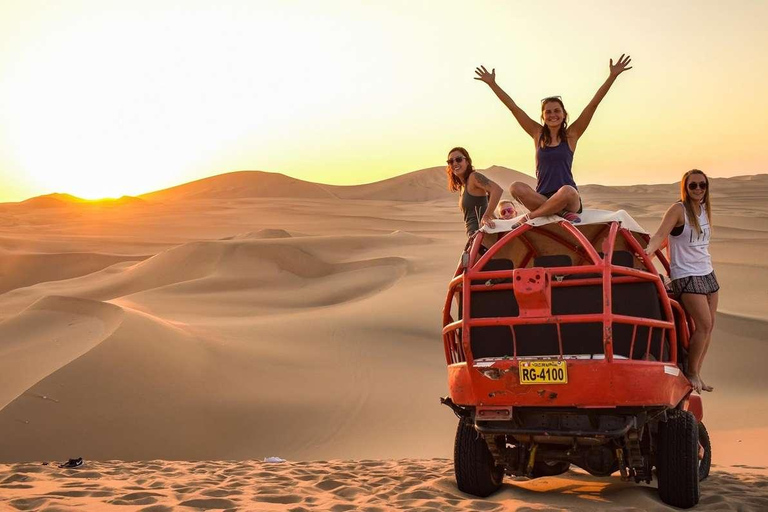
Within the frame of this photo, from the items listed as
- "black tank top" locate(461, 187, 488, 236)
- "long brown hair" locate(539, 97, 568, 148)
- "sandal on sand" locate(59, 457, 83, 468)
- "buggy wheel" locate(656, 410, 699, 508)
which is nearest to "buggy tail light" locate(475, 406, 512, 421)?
"buggy wheel" locate(656, 410, 699, 508)

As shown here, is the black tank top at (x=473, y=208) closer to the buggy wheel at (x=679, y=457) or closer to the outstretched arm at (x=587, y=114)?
the outstretched arm at (x=587, y=114)

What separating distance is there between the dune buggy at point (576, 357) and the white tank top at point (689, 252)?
16.2 inches

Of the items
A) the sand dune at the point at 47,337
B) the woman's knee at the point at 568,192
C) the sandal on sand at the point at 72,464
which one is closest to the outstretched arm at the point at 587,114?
the woman's knee at the point at 568,192

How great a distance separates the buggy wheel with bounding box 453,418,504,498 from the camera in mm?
6195

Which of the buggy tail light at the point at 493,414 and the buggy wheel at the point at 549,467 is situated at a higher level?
the buggy tail light at the point at 493,414

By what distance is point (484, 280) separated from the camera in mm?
5828

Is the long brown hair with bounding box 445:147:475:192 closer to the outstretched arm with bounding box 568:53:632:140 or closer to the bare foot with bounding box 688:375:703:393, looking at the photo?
the outstretched arm with bounding box 568:53:632:140

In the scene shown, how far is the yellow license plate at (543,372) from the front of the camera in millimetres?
5266

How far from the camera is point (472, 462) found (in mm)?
6215

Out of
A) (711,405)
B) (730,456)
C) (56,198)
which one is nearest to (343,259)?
(711,405)

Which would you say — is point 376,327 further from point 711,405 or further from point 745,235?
point 745,235

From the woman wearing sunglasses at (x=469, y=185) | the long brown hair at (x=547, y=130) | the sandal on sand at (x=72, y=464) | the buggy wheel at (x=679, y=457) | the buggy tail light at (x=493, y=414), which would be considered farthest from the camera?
the sandal on sand at (x=72, y=464)

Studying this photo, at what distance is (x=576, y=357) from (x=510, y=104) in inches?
90.3

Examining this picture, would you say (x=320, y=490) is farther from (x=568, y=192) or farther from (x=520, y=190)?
(x=568, y=192)
